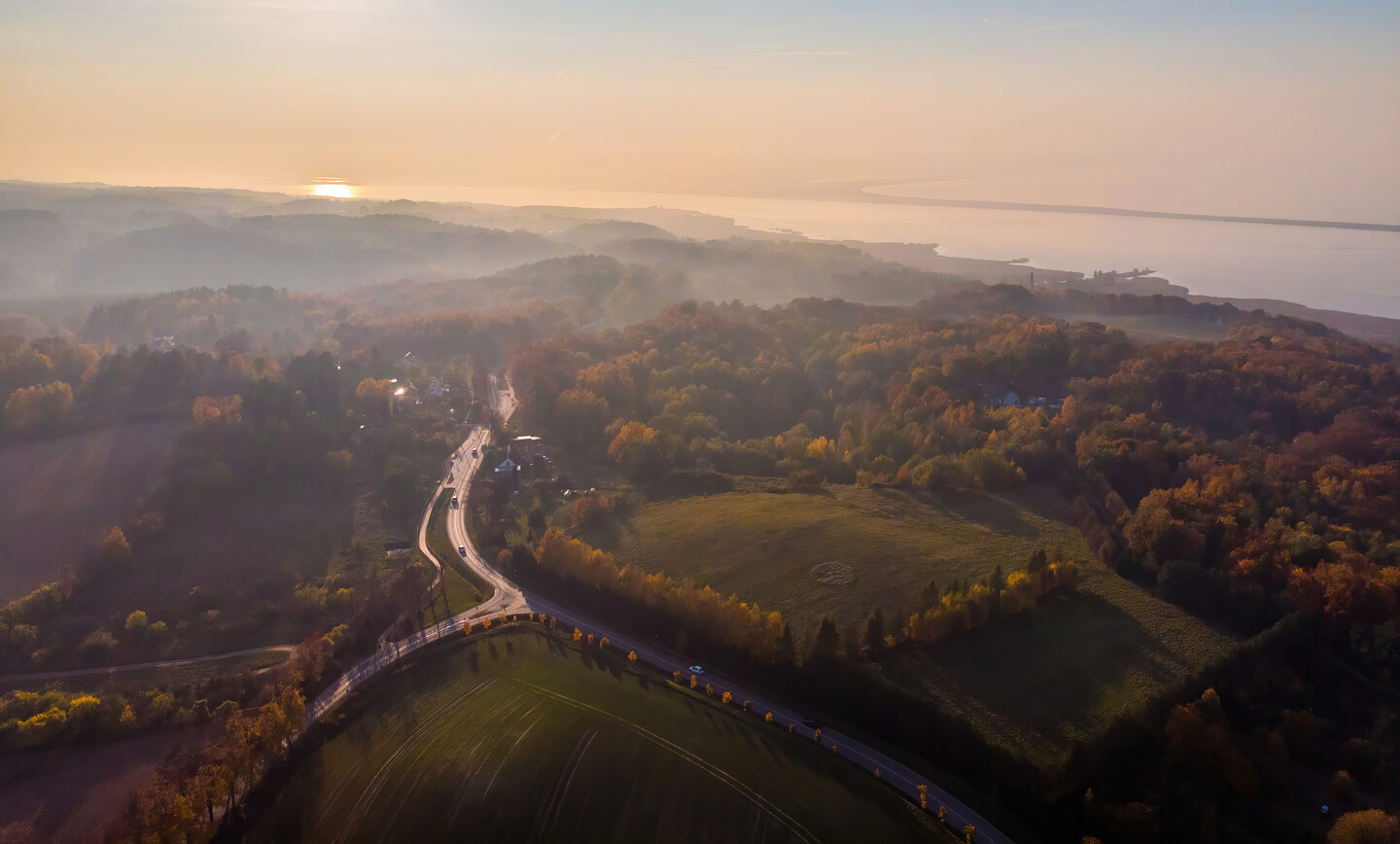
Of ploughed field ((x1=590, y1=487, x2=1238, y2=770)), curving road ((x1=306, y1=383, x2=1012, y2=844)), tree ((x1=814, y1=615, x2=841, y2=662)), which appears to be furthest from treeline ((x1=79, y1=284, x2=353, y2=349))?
tree ((x1=814, y1=615, x2=841, y2=662))

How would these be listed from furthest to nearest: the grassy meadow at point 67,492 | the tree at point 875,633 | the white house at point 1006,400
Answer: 1. the white house at point 1006,400
2. the grassy meadow at point 67,492
3. the tree at point 875,633

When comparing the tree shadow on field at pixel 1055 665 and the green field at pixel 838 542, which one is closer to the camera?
the tree shadow on field at pixel 1055 665

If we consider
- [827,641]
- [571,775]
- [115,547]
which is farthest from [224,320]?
[827,641]

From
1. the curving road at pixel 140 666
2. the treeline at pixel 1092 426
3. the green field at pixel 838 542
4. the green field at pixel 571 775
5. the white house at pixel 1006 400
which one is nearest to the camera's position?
the green field at pixel 571 775

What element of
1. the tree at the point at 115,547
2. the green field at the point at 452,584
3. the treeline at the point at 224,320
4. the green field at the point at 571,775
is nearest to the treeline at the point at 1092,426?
the green field at the point at 452,584

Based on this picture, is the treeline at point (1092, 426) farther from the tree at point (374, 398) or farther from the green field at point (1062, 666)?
the tree at point (374, 398)

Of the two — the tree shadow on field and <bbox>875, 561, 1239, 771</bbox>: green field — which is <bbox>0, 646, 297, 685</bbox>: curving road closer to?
<bbox>875, 561, 1239, 771</bbox>: green field

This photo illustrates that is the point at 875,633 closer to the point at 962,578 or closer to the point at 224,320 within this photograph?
the point at 962,578
